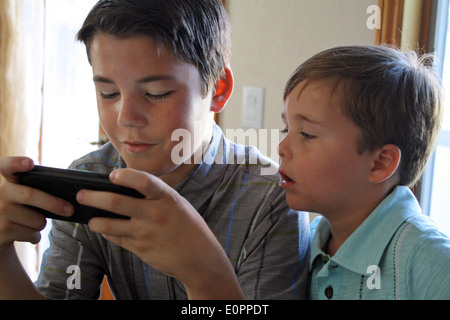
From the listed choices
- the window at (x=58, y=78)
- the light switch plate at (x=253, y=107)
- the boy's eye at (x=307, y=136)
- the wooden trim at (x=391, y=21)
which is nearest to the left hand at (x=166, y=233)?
the boy's eye at (x=307, y=136)

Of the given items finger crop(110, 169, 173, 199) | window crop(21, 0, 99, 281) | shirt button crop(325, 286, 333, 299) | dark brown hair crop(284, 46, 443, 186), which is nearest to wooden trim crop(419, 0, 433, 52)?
dark brown hair crop(284, 46, 443, 186)

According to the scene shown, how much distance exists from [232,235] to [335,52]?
1.35ft

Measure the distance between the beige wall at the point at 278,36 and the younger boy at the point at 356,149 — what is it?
2.01ft

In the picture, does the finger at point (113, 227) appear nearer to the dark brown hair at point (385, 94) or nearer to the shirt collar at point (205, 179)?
the shirt collar at point (205, 179)

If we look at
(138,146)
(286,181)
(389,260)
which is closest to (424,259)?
(389,260)

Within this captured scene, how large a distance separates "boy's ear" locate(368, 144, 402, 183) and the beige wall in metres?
0.66

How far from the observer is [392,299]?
0.86 meters

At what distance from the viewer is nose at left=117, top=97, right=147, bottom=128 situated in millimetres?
907

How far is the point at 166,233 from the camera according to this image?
28.9 inches

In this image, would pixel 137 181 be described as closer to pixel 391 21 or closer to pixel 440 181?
pixel 391 21

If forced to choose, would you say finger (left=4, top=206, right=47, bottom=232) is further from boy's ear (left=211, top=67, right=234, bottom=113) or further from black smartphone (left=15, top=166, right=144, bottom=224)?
boy's ear (left=211, top=67, right=234, bottom=113)

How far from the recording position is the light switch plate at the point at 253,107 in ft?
6.09

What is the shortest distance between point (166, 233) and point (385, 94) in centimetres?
50
